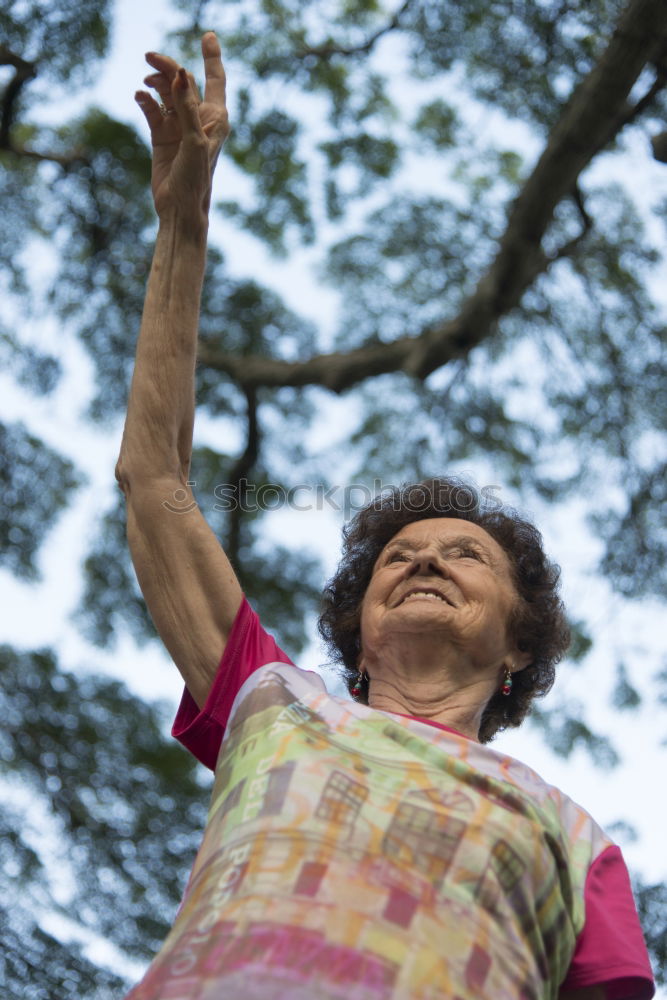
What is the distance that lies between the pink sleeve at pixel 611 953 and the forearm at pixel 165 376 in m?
0.97

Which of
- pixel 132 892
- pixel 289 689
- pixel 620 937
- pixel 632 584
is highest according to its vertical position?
pixel 632 584

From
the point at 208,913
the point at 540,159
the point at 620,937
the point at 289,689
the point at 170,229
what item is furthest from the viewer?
the point at 540,159

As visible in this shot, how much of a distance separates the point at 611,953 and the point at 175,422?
3.56ft

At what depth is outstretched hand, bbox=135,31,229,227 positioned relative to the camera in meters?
2.18

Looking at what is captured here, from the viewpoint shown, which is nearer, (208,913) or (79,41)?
(208,913)

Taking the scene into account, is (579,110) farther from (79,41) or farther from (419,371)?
(79,41)

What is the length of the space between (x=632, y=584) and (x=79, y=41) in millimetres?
3757

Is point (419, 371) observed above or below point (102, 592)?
above

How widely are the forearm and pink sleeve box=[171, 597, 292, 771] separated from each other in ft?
1.02

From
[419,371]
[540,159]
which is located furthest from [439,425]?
[540,159]

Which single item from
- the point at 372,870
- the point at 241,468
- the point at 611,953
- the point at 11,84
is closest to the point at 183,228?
the point at 372,870

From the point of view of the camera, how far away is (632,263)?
6.31 m

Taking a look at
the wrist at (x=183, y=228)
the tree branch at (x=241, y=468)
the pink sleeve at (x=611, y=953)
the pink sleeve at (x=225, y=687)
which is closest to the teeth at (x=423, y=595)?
the pink sleeve at (x=225, y=687)

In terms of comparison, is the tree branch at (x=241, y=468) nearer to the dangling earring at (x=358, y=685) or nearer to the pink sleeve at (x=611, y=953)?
the dangling earring at (x=358, y=685)
